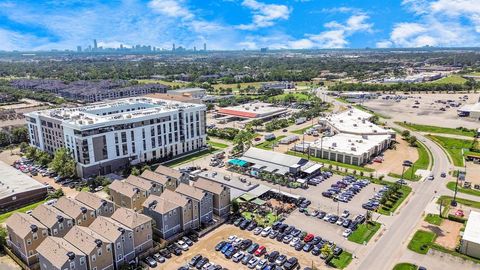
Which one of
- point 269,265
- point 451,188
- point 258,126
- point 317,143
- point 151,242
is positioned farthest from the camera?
point 258,126

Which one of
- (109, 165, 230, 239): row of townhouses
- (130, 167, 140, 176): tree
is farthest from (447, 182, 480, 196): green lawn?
(130, 167, 140, 176): tree

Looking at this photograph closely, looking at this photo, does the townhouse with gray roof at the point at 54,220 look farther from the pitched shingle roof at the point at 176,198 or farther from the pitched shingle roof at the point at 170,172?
the pitched shingle roof at the point at 170,172

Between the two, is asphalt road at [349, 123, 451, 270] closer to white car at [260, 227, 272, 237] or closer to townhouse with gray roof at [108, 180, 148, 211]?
white car at [260, 227, 272, 237]

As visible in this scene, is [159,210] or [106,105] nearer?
[159,210]

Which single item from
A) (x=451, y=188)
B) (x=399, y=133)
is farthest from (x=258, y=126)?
(x=451, y=188)

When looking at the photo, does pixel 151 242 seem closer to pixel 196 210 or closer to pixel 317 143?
pixel 196 210

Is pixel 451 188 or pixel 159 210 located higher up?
pixel 159 210

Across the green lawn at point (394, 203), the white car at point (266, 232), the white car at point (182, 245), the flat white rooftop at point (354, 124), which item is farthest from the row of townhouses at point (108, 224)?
the flat white rooftop at point (354, 124)
